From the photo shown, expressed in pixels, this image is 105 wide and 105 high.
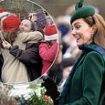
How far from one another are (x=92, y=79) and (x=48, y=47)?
2.06 meters

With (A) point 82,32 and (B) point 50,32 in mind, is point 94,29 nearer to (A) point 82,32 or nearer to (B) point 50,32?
(A) point 82,32

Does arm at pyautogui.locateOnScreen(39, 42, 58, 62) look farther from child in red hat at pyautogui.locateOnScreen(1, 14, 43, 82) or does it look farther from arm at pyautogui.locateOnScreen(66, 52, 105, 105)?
arm at pyautogui.locateOnScreen(66, 52, 105, 105)

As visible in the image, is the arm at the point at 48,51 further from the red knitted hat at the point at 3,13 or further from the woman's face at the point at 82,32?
the woman's face at the point at 82,32

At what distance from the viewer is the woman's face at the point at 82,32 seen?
75.3 inches

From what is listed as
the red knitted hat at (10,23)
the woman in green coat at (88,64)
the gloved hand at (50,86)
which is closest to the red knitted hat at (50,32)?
the red knitted hat at (10,23)

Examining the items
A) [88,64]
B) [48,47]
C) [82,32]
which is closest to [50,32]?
[48,47]

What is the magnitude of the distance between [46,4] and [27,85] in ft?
2.56

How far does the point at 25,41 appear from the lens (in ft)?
12.6

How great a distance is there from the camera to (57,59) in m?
3.84

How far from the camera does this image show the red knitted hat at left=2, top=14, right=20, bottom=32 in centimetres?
388

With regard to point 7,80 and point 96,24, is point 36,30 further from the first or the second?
point 96,24

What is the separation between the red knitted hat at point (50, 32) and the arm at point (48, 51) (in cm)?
6

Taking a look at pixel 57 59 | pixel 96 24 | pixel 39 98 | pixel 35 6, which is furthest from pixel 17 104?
pixel 96 24

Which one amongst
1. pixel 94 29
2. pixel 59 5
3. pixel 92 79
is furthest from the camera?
pixel 59 5
